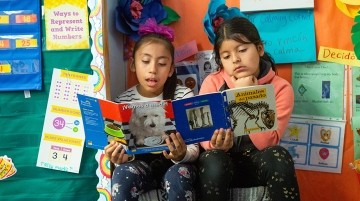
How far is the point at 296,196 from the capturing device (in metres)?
1.14

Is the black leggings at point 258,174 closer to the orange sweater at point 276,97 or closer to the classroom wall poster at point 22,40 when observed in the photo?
the orange sweater at point 276,97

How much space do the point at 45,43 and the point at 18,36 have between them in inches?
3.5

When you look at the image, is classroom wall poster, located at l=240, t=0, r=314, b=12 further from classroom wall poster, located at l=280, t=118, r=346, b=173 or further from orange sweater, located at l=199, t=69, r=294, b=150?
classroom wall poster, located at l=280, t=118, r=346, b=173

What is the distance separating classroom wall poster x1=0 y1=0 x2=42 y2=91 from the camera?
1439mm

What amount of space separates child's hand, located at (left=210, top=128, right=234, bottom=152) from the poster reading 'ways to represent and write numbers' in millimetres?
465

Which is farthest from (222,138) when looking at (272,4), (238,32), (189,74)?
(272,4)

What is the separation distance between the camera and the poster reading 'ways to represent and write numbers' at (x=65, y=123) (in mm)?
1440

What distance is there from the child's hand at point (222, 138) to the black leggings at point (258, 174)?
1.1 inches

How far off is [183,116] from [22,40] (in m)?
0.63

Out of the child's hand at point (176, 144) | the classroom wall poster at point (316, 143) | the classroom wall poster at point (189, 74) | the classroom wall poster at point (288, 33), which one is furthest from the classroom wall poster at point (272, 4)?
the child's hand at point (176, 144)

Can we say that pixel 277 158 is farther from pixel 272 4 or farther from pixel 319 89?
pixel 272 4

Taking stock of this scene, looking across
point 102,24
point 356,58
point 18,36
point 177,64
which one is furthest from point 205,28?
point 18,36

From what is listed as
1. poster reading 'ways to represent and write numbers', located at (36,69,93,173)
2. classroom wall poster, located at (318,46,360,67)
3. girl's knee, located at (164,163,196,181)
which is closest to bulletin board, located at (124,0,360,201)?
classroom wall poster, located at (318,46,360,67)

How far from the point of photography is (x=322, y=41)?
154cm
